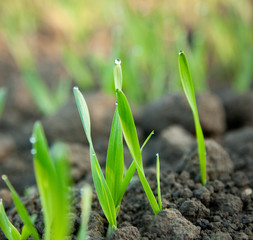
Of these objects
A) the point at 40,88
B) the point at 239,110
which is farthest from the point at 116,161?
the point at 40,88

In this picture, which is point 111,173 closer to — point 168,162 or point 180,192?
point 180,192

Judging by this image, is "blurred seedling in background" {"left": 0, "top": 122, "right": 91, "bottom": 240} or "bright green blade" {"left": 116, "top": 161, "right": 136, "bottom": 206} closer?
"blurred seedling in background" {"left": 0, "top": 122, "right": 91, "bottom": 240}

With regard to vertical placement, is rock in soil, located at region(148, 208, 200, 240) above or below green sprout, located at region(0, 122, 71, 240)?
below

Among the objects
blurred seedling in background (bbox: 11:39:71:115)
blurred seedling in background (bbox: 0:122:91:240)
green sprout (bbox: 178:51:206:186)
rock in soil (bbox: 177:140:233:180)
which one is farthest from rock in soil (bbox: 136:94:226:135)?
blurred seedling in background (bbox: 0:122:91:240)

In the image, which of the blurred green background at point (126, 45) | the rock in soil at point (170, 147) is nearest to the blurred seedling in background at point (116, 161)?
the rock in soil at point (170, 147)

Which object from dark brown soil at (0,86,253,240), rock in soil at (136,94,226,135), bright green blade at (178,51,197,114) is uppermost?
rock in soil at (136,94,226,135)

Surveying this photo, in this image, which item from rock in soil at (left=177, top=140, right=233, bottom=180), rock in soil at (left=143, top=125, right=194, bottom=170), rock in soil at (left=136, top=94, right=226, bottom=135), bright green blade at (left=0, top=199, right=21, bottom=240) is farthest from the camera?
rock in soil at (left=136, top=94, right=226, bottom=135)

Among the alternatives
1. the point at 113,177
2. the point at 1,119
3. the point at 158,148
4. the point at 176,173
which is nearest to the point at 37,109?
the point at 1,119

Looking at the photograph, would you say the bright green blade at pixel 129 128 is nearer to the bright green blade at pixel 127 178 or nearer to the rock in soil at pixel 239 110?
the bright green blade at pixel 127 178

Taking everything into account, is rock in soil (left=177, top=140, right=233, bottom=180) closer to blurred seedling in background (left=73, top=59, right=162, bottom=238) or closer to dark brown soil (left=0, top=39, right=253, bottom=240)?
dark brown soil (left=0, top=39, right=253, bottom=240)
